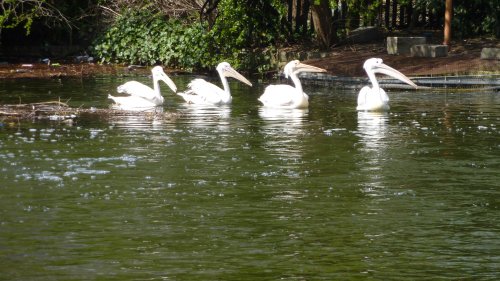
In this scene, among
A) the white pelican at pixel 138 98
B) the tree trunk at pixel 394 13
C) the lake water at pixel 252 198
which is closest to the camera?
the lake water at pixel 252 198

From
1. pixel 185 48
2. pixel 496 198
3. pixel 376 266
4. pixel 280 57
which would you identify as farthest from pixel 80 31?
pixel 376 266

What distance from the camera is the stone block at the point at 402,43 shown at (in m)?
22.9

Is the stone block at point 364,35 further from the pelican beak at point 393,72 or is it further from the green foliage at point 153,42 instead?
the pelican beak at point 393,72

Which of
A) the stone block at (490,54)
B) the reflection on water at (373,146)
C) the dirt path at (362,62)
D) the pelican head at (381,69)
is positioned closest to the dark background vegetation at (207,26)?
the dirt path at (362,62)

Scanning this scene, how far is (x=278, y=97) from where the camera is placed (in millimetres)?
17891

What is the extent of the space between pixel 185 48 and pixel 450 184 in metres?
16.8

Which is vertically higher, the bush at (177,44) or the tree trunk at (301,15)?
the tree trunk at (301,15)

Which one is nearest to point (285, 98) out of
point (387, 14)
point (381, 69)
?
point (381, 69)

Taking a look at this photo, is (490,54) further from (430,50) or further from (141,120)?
(141,120)

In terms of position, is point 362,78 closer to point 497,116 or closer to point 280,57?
point 280,57

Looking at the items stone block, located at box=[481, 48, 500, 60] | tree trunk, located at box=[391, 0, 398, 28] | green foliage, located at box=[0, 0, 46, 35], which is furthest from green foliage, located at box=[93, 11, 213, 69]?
stone block, located at box=[481, 48, 500, 60]

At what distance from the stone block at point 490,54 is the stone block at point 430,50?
0.99 m

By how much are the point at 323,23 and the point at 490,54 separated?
16.7ft

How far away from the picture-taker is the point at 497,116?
51.2ft
